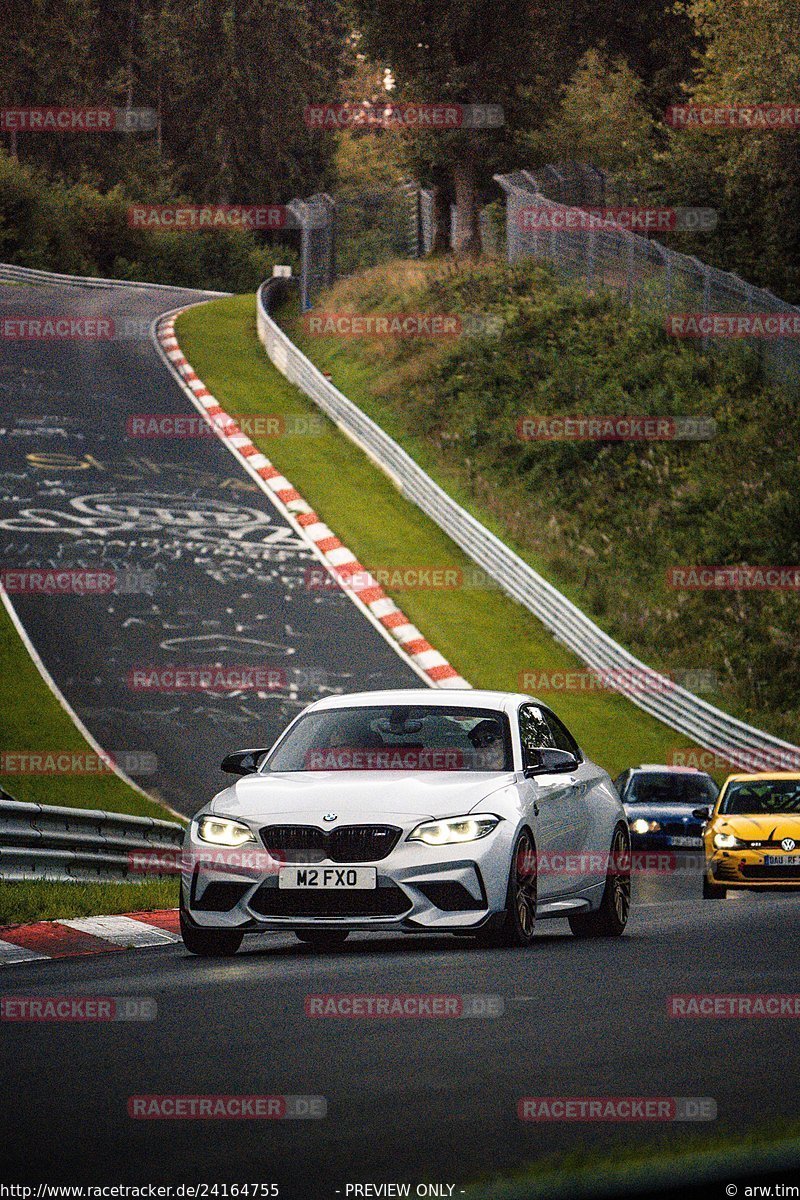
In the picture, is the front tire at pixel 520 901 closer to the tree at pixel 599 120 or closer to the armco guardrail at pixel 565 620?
the armco guardrail at pixel 565 620

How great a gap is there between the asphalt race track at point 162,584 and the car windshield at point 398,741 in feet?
32.9

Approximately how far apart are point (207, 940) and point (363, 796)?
124cm

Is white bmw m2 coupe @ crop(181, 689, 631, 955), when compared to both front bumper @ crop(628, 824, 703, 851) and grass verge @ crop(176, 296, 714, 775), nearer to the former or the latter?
front bumper @ crop(628, 824, 703, 851)

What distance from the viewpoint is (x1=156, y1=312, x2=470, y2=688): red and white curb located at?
94.6ft

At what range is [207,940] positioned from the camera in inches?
433

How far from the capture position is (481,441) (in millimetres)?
40500

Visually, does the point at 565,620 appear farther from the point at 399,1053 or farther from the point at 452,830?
the point at 399,1053

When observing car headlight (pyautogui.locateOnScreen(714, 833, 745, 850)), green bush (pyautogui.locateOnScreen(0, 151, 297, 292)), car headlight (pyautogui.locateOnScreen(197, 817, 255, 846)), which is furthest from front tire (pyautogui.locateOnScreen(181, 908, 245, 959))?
green bush (pyautogui.locateOnScreen(0, 151, 297, 292))

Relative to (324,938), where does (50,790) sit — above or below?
below

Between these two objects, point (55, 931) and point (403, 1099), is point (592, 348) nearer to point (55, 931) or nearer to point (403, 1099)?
point (55, 931)

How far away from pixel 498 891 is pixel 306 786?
1.26 metres

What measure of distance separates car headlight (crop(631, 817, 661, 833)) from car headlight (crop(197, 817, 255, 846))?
13.6m

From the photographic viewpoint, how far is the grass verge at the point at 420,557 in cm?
2816

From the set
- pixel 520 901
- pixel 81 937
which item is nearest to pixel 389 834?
pixel 520 901
